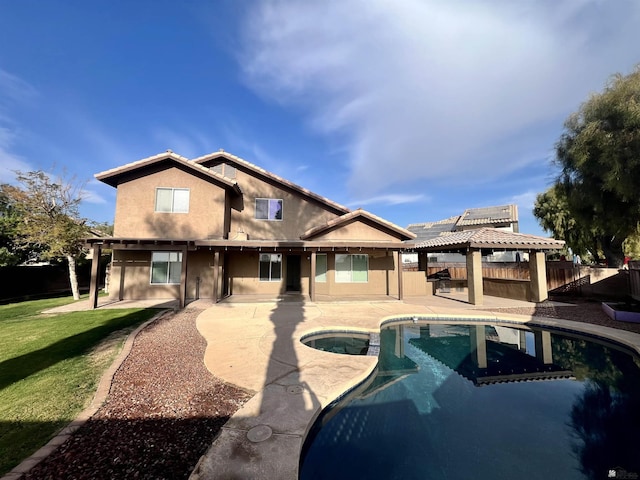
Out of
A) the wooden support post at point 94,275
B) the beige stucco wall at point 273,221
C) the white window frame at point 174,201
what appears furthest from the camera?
the beige stucco wall at point 273,221

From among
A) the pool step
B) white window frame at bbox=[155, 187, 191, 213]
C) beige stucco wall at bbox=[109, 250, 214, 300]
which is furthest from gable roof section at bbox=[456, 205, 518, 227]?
white window frame at bbox=[155, 187, 191, 213]

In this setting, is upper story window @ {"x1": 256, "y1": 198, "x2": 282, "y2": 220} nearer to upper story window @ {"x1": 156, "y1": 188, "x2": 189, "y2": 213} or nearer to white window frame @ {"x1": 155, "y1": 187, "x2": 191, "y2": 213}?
white window frame @ {"x1": 155, "y1": 187, "x2": 191, "y2": 213}

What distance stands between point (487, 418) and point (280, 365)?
3.95m

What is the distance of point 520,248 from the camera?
44.0 ft

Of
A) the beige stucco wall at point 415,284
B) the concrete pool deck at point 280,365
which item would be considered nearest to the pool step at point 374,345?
the concrete pool deck at point 280,365

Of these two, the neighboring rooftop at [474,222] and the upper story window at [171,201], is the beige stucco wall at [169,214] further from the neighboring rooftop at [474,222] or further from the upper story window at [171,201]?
the neighboring rooftop at [474,222]

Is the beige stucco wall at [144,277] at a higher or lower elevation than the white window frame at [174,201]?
lower

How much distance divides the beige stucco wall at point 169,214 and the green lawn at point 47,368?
4840mm

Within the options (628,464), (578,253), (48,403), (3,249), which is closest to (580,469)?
(628,464)

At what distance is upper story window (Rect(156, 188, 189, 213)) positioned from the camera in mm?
14047

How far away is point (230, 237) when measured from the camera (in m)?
15.5

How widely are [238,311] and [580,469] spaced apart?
10.3 metres

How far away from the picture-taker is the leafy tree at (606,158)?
995 cm

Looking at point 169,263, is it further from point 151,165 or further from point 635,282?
point 635,282
